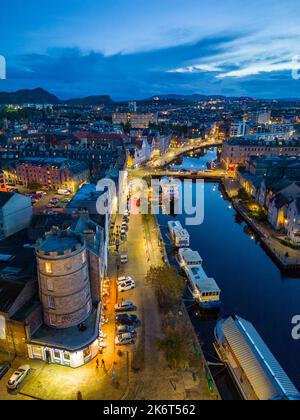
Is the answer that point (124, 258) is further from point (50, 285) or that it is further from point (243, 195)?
point (243, 195)

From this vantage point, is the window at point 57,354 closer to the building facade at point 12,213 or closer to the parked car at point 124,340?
the parked car at point 124,340

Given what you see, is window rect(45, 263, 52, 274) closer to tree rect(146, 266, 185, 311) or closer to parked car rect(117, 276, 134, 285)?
parked car rect(117, 276, 134, 285)

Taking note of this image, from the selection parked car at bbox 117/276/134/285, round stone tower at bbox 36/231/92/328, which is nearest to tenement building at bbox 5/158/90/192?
parked car at bbox 117/276/134/285

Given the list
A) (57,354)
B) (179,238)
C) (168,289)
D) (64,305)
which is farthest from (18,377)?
(179,238)

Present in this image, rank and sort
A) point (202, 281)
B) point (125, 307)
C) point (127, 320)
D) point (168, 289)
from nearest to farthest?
point (127, 320), point (125, 307), point (168, 289), point (202, 281)

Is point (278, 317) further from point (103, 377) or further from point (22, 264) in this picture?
point (22, 264)

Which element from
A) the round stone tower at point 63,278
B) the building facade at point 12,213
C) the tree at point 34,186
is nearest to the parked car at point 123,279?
the round stone tower at point 63,278

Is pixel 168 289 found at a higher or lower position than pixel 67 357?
higher
